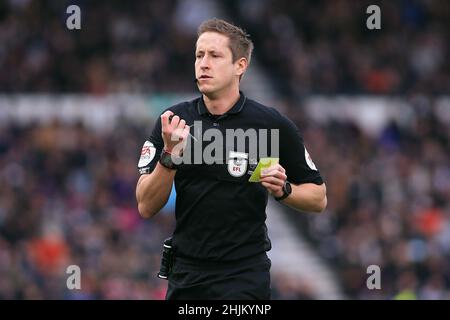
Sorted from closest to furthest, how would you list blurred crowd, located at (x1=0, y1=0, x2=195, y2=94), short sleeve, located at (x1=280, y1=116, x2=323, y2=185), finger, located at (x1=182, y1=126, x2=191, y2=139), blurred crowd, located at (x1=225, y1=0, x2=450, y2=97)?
1. finger, located at (x1=182, y1=126, x2=191, y2=139)
2. short sleeve, located at (x1=280, y1=116, x2=323, y2=185)
3. blurred crowd, located at (x1=0, y1=0, x2=195, y2=94)
4. blurred crowd, located at (x1=225, y1=0, x2=450, y2=97)

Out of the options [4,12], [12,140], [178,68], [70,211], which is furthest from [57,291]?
[4,12]

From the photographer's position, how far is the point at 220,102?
650 centimetres

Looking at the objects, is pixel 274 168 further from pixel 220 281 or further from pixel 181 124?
pixel 220 281

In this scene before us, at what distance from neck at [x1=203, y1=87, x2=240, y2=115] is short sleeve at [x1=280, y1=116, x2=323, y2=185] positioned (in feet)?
1.03

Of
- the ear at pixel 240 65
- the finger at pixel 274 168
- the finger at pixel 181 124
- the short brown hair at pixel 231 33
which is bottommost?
the finger at pixel 274 168

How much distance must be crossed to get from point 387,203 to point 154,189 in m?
11.4

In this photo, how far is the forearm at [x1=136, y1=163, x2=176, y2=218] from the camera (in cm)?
625

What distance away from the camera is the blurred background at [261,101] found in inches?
632

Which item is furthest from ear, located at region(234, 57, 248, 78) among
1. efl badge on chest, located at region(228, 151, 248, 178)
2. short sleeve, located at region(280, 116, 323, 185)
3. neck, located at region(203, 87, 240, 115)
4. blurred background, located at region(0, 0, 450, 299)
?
blurred background, located at region(0, 0, 450, 299)

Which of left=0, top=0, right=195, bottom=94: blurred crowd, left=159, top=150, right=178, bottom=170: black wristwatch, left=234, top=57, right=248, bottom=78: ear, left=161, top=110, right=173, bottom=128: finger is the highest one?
left=0, top=0, right=195, bottom=94: blurred crowd

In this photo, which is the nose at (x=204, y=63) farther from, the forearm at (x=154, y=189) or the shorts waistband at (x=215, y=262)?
the shorts waistband at (x=215, y=262)

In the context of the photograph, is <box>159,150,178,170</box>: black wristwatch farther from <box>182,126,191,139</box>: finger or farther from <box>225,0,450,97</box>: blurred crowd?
<box>225,0,450,97</box>: blurred crowd

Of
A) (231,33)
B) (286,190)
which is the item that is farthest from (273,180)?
(231,33)

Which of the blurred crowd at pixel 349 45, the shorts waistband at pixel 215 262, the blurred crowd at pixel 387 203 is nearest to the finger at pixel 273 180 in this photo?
the shorts waistband at pixel 215 262
